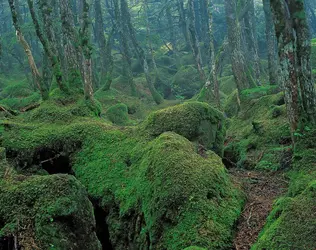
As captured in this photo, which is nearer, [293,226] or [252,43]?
[293,226]

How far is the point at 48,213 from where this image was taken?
5324 mm

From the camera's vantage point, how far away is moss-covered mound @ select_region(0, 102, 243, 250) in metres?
5.62

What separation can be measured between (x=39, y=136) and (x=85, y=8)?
4.98 m

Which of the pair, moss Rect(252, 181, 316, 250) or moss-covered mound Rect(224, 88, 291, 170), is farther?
moss-covered mound Rect(224, 88, 291, 170)

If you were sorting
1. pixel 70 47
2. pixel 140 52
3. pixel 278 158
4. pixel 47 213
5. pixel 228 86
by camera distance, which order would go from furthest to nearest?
1. pixel 228 86
2. pixel 140 52
3. pixel 70 47
4. pixel 278 158
5. pixel 47 213

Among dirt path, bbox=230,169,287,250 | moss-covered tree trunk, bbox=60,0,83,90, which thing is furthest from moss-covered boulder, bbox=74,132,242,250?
moss-covered tree trunk, bbox=60,0,83,90

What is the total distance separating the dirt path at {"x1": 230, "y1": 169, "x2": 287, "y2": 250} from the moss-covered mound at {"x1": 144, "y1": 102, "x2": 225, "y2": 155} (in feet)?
3.62

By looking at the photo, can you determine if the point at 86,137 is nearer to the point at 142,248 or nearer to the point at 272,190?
the point at 142,248

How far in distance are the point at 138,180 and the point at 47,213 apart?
2092mm

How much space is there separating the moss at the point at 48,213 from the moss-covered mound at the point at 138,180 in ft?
0.07

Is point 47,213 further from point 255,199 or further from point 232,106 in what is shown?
point 232,106

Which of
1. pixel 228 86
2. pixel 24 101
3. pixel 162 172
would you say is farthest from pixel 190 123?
pixel 228 86

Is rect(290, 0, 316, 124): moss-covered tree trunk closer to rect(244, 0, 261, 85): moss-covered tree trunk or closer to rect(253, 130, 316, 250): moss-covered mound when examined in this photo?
rect(253, 130, 316, 250): moss-covered mound

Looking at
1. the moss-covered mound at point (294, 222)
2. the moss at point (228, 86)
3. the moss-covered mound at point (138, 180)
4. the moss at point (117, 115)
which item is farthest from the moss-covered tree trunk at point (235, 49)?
the moss at point (228, 86)
